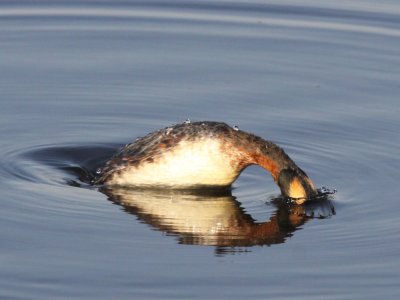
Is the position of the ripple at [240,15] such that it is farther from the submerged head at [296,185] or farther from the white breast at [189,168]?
the submerged head at [296,185]

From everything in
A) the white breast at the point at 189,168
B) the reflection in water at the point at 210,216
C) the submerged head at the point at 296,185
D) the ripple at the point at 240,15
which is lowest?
the reflection in water at the point at 210,216

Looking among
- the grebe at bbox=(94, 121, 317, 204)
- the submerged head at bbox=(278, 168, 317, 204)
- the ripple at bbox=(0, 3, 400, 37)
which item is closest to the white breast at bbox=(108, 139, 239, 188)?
the grebe at bbox=(94, 121, 317, 204)

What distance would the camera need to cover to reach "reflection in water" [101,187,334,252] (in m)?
12.2

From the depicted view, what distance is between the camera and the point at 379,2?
2048 centimetres

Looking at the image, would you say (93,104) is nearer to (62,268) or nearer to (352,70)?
(352,70)

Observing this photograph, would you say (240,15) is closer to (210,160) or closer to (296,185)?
(210,160)

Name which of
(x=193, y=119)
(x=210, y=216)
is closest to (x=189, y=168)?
(x=210, y=216)

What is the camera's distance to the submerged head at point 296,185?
1300 centimetres

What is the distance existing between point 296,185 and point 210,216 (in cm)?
89

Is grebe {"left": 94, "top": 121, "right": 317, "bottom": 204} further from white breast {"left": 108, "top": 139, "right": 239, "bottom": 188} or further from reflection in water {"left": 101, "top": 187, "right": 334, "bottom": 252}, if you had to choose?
reflection in water {"left": 101, "top": 187, "right": 334, "bottom": 252}

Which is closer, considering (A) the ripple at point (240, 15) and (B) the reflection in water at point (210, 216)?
(B) the reflection in water at point (210, 216)

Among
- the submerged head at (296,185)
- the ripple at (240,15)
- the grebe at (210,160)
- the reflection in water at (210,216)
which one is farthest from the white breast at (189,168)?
the ripple at (240,15)

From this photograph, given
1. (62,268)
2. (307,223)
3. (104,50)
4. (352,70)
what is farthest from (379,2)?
(62,268)

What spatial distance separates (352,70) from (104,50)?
3269 millimetres
